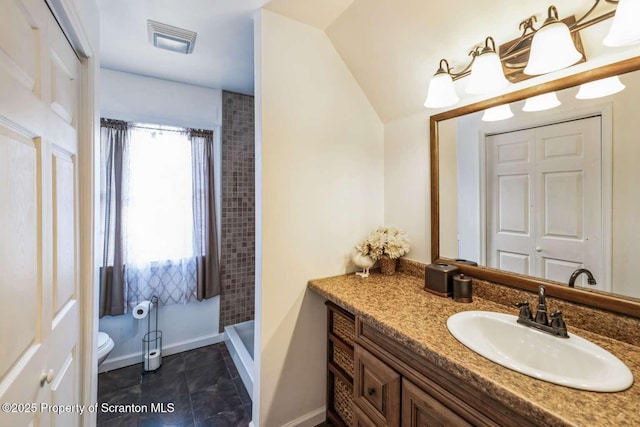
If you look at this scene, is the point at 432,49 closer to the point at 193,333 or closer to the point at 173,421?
the point at 173,421

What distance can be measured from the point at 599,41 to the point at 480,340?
119 centimetres

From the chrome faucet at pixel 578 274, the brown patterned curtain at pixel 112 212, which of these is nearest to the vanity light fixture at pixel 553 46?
the chrome faucet at pixel 578 274

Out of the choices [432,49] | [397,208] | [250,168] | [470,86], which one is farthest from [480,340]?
[250,168]

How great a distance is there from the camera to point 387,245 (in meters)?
1.72

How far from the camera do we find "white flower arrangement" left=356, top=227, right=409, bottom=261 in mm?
1709

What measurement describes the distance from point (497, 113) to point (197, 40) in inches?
73.4

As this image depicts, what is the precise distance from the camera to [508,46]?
1.19 meters

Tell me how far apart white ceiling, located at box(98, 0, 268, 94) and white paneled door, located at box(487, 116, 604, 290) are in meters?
1.51

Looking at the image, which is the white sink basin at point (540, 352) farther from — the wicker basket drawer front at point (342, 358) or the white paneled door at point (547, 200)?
the wicker basket drawer front at point (342, 358)

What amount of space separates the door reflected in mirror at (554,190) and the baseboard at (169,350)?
237 cm

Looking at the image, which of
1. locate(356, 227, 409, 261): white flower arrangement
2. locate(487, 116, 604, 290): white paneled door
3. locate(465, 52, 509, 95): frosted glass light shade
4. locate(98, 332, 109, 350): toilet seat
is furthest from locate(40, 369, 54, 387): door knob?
locate(465, 52, 509, 95): frosted glass light shade

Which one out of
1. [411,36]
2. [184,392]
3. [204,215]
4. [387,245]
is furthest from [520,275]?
[204,215]

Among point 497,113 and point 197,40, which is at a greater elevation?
point 197,40

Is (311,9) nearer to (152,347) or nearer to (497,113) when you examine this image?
(497,113)
